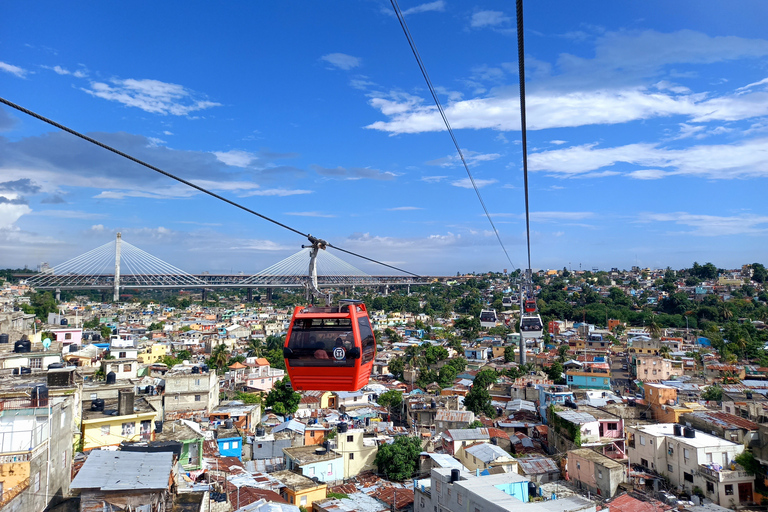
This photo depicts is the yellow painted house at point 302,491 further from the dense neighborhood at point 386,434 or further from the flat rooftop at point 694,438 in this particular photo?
the flat rooftop at point 694,438

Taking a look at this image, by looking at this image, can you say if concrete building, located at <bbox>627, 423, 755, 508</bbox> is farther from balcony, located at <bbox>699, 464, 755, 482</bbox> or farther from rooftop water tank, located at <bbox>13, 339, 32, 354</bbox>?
rooftop water tank, located at <bbox>13, 339, 32, 354</bbox>

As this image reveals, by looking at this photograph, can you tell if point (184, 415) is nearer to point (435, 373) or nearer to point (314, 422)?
point (314, 422)

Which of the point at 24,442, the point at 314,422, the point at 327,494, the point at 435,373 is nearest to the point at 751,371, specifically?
the point at 435,373

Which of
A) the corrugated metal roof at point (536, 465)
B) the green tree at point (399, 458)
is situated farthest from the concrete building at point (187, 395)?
the corrugated metal roof at point (536, 465)

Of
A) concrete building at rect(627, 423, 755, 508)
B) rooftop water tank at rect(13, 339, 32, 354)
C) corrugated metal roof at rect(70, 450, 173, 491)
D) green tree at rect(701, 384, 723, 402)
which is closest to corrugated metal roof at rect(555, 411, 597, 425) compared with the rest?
concrete building at rect(627, 423, 755, 508)

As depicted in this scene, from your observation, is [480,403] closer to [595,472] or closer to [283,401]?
[283,401]
